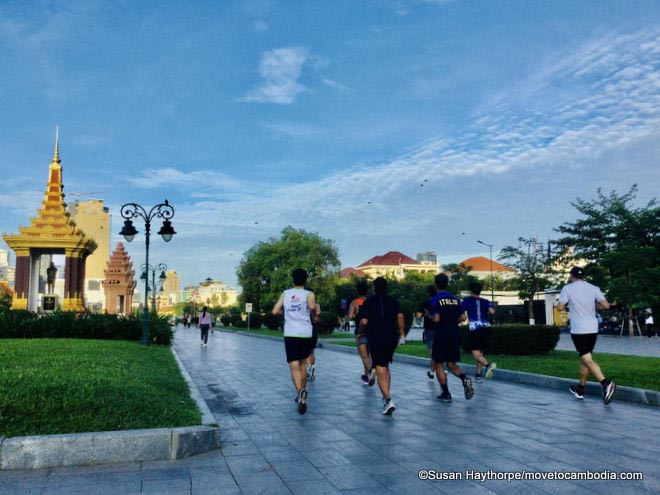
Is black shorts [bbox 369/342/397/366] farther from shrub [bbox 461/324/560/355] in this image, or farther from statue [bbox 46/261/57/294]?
statue [bbox 46/261/57/294]

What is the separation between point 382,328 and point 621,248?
36.4 meters

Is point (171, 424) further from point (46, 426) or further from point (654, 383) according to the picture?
point (654, 383)

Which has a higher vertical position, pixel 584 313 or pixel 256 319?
pixel 584 313

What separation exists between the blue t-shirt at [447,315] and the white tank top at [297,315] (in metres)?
2.25

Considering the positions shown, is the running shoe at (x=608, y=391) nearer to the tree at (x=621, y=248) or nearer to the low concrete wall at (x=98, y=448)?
the low concrete wall at (x=98, y=448)

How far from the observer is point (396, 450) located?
19.2 feet

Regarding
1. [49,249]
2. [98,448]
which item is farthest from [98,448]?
[49,249]

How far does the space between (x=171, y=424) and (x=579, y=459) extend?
3.95 metres

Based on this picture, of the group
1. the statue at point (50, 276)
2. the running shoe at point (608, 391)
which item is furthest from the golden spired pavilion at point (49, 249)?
the running shoe at point (608, 391)

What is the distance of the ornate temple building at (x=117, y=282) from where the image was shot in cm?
8794

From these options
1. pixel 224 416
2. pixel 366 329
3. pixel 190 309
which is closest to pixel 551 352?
pixel 366 329

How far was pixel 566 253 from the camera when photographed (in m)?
47.6

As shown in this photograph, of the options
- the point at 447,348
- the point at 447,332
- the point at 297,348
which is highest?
the point at 447,332

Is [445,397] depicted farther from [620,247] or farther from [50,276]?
[50,276]
